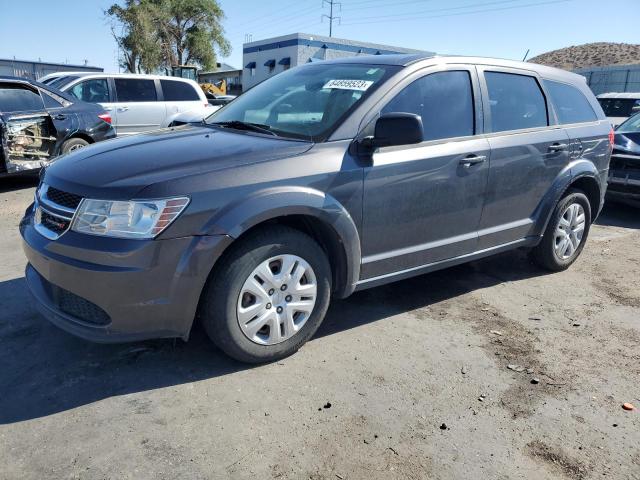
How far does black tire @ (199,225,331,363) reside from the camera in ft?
9.06

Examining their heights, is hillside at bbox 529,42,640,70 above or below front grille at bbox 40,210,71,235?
above

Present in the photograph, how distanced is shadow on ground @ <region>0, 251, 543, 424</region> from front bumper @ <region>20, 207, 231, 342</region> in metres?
0.33

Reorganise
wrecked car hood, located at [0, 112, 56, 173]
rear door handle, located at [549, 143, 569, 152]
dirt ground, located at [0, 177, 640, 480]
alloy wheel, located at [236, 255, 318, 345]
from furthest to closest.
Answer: wrecked car hood, located at [0, 112, 56, 173] → rear door handle, located at [549, 143, 569, 152] → alloy wheel, located at [236, 255, 318, 345] → dirt ground, located at [0, 177, 640, 480]

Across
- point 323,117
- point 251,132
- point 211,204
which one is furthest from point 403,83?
point 211,204

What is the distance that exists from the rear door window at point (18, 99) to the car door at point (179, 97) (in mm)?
3101

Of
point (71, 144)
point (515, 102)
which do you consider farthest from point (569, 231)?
point (71, 144)

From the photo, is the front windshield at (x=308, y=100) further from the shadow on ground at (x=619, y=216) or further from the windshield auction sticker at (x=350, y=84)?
the shadow on ground at (x=619, y=216)

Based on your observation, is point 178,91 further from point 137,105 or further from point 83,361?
point 83,361

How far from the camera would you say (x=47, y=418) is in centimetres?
252

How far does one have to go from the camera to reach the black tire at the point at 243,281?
9.06ft

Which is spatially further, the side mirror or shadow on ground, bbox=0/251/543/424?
the side mirror

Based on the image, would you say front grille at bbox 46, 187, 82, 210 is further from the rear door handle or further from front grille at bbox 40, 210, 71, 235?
the rear door handle

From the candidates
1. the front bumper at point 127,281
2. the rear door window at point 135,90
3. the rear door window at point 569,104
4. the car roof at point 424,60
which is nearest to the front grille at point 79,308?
the front bumper at point 127,281

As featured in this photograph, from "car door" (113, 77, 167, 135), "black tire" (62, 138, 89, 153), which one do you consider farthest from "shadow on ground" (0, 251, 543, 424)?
"car door" (113, 77, 167, 135)
